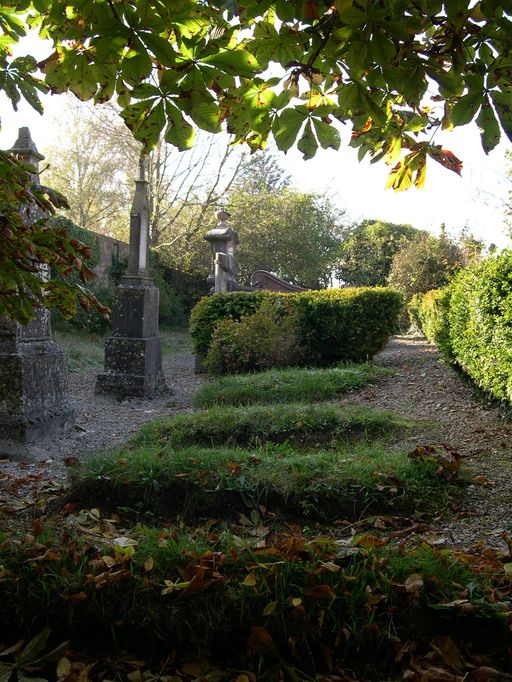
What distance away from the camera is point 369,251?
27.6 m

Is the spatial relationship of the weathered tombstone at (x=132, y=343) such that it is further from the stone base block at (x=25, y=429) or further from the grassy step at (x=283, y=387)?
the stone base block at (x=25, y=429)

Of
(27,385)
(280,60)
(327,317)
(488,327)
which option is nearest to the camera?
(280,60)

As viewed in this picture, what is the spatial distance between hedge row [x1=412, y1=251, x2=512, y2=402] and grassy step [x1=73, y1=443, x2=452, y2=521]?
2.11m

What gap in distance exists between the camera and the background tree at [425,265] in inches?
771

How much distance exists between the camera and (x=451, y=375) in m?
8.46

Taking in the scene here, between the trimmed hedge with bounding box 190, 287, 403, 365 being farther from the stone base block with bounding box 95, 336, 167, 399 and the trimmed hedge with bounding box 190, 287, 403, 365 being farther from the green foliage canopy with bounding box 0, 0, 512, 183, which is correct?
the green foliage canopy with bounding box 0, 0, 512, 183

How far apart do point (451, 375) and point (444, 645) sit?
6641mm

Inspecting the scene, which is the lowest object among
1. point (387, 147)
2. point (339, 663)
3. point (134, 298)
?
point (339, 663)

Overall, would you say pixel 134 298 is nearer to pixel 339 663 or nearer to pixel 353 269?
pixel 339 663

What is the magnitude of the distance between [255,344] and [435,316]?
4.63 metres

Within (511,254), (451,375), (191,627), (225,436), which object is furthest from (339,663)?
(451,375)

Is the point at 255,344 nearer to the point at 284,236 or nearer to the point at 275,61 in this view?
the point at 275,61

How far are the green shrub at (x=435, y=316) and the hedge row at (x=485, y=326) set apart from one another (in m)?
0.19

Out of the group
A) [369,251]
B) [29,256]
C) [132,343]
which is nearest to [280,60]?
[29,256]
